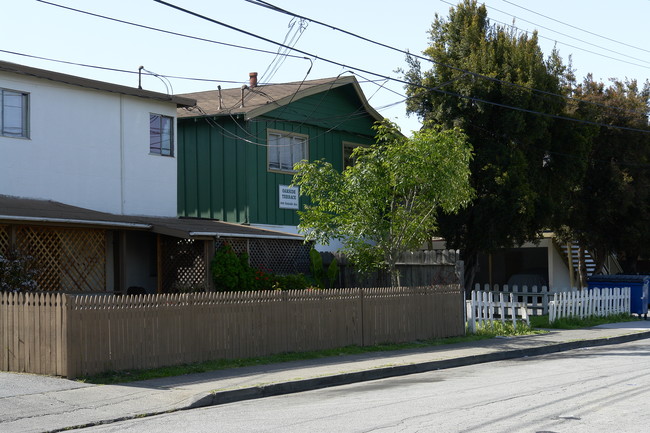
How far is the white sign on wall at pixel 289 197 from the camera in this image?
82.9 feet

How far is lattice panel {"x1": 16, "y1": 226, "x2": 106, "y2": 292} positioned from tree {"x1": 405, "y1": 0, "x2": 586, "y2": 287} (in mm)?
10926

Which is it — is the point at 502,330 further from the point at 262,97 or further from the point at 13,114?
the point at 13,114

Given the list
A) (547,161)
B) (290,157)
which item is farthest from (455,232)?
(290,157)

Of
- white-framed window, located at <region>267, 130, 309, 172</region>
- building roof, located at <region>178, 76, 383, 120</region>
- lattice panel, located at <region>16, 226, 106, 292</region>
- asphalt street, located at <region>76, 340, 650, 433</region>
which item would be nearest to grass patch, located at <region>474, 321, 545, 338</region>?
asphalt street, located at <region>76, 340, 650, 433</region>

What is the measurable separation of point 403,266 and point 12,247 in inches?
391

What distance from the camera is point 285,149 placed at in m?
25.6

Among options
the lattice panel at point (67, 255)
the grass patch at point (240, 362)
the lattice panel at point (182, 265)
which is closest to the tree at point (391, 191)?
the grass patch at point (240, 362)

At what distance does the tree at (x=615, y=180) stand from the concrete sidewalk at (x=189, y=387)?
13.7 m

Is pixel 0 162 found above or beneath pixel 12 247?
above

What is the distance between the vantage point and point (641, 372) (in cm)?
1364

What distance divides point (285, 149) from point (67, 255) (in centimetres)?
865

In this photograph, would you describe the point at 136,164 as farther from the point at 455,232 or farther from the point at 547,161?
the point at 547,161

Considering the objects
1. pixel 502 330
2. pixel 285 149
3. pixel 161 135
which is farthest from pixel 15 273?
pixel 502 330

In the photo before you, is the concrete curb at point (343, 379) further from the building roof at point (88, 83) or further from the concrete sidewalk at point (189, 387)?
the building roof at point (88, 83)
